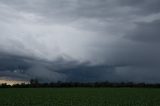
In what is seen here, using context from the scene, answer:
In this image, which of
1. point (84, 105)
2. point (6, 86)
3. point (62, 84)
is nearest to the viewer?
point (84, 105)

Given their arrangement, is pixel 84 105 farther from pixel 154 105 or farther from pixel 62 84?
pixel 62 84

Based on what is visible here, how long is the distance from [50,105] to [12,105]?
414 centimetres

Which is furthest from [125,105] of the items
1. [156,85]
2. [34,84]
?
[34,84]

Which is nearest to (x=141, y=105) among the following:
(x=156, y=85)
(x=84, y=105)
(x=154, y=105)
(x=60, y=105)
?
(x=154, y=105)

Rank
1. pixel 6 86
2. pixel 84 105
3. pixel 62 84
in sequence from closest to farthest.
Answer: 1. pixel 84 105
2. pixel 6 86
3. pixel 62 84

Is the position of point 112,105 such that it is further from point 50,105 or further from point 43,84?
point 43,84

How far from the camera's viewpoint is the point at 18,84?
173m

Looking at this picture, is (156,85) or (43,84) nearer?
(156,85)

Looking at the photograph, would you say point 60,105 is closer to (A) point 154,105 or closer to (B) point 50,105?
(B) point 50,105

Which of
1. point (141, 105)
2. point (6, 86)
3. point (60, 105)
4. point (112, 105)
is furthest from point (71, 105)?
point (6, 86)

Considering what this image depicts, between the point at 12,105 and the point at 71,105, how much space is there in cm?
645

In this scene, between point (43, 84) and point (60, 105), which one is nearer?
point (60, 105)

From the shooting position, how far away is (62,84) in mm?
185125

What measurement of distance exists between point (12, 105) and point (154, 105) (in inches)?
610
